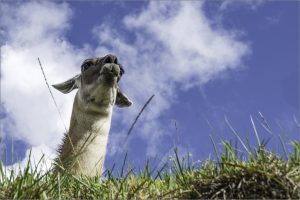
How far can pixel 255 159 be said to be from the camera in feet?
16.4

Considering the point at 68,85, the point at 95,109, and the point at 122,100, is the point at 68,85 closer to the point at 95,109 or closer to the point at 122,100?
the point at 122,100

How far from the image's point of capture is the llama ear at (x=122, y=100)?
1114 centimetres

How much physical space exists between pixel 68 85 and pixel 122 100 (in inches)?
48.1

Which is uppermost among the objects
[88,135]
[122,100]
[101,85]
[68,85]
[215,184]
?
[68,85]

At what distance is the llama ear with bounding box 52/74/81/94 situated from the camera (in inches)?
453

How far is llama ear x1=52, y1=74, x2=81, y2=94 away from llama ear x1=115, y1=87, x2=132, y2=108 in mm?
927

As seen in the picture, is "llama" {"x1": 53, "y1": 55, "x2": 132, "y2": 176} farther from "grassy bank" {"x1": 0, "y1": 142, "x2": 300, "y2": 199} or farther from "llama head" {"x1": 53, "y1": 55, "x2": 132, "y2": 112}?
"grassy bank" {"x1": 0, "y1": 142, "x2": 300, "y2": 199}

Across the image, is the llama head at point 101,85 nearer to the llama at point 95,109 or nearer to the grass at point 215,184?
the llama at point 95,109

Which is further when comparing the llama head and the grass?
the llama head

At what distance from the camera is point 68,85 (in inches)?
457

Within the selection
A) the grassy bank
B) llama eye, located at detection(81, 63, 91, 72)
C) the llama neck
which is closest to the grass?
the grassy bank

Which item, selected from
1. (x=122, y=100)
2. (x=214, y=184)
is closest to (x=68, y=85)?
(x=122, y=100)

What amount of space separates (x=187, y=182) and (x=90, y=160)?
13.9ft

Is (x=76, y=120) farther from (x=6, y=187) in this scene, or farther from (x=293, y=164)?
(x=293, y=164)
